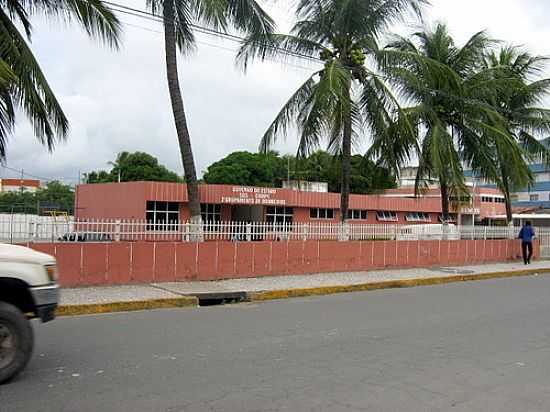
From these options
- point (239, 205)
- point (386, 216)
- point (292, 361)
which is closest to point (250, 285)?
point (292, 361)

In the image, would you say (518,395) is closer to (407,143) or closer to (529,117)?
(407,143)

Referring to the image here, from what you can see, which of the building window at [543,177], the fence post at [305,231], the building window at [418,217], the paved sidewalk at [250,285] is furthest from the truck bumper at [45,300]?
the building window at [543,177]

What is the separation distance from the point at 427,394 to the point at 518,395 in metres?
0.85

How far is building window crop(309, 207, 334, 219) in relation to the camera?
47.9 m

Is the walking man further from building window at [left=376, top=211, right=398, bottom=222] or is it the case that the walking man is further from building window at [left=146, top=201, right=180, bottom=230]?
building window at [left=376, top=211, right=398, bottom=222]

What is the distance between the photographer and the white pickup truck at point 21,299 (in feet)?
19.0

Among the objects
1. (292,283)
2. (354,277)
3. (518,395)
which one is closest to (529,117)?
(354,277)

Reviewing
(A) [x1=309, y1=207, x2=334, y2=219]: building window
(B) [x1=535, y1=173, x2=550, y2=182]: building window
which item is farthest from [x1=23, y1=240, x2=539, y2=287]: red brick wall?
(B) [x1=535, y1=173, x2=550, y2=182]: building window

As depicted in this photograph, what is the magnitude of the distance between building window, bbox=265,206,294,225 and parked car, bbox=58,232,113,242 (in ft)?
107

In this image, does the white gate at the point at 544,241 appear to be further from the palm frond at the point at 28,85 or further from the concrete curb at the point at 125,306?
the palm frond at the point at 28,85

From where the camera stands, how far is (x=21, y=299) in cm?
617

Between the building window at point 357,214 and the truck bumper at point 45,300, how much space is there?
44363mm

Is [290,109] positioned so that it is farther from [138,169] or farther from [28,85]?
[138,169]

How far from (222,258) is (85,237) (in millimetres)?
3365
